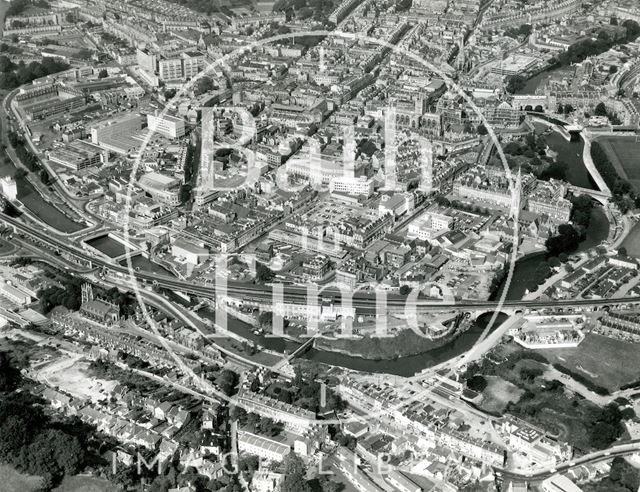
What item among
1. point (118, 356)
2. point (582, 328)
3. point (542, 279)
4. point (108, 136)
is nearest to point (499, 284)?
point (542, 279)

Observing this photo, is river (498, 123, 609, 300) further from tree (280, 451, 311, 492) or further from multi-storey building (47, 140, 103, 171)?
multi-storey building (47, 140, 103, 171)

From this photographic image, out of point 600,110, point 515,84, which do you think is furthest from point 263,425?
point 515,84

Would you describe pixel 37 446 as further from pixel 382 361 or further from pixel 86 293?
pixel 382 361

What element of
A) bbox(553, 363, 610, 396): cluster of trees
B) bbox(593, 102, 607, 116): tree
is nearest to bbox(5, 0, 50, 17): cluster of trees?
bbox(593, 102, 607, 116): tree

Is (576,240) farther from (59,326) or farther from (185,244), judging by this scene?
(59,326)

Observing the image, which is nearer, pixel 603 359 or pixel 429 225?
pixel 603 359

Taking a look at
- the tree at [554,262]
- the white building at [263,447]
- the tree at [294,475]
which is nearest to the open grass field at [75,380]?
the white building at [263,447]

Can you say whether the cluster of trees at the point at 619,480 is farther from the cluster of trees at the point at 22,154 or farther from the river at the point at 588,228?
the cluster of trees at the point at 22,154

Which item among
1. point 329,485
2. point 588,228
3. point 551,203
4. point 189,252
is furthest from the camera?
point 551,203
